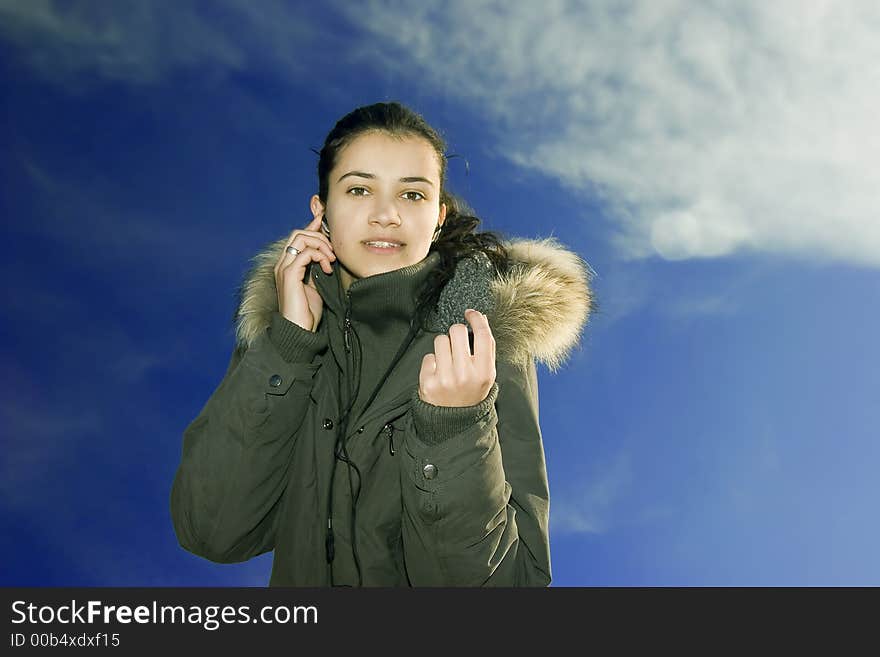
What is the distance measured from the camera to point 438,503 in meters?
2.42

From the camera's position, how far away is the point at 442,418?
2.35 m

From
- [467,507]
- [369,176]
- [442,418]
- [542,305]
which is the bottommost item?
[467,507]

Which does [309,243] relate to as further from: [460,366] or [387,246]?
[460,366]

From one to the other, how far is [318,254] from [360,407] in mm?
634

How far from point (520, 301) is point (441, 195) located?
2.09ft

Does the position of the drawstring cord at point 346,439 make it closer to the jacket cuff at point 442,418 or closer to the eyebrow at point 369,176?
the eyebrow at point 369,176

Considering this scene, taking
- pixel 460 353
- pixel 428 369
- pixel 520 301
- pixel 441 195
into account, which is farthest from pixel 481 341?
pixel 441 195

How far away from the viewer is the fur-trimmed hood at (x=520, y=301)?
3.03m

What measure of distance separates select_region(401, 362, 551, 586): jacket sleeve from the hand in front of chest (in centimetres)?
5

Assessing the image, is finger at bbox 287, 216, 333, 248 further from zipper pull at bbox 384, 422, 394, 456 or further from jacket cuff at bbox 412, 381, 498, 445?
jacket cuff at bbox 412, 381, 498, 445

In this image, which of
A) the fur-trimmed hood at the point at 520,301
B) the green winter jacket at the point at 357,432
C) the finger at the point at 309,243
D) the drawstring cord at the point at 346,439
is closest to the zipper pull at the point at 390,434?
the green winter jacket at the point at 357,432

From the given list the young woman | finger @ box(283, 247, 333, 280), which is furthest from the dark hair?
finger @ box(283, 247, 333, 280)

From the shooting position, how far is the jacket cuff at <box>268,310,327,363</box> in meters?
2.85

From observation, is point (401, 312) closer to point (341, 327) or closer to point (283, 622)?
point (341, 327)
